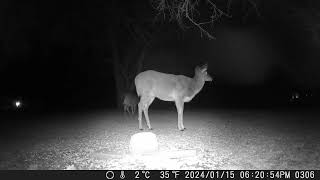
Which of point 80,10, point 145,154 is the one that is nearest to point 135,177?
point 145,154

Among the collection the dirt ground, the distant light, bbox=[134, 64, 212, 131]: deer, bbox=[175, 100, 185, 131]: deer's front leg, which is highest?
the distant light

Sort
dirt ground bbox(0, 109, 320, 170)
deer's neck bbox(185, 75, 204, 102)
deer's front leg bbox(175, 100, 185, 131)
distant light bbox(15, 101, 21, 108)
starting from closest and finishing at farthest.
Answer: dirt ground bbox(0, 109, 320, 170) < deer's front leg bbox(175, 100, 185, 131) < deer's neck bbox(185, 75, 204, 102) < distant light bbox(15, 101, 21, 108)

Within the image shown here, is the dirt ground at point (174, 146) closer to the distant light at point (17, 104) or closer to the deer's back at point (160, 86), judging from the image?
the deer's back at point (160, 86)

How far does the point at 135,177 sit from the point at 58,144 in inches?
168

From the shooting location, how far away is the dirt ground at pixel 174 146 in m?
7.58

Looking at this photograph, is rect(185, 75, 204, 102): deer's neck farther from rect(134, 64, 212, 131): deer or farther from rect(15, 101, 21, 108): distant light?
rect(15, 101, 21, 108): distant light

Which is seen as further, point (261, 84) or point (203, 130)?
point (261, 84)

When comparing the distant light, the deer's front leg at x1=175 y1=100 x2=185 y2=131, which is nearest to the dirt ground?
the deer's front leg at x1=175 y1=100 x2=185 y2=131

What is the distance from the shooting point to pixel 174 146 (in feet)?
31.6

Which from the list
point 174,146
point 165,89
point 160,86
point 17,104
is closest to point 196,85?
point 165,89

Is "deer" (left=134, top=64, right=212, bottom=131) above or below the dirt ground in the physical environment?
above

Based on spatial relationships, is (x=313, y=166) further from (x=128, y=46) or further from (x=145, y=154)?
(x=128, y=46)

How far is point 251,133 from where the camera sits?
11797mm

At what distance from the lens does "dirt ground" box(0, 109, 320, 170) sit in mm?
7578
